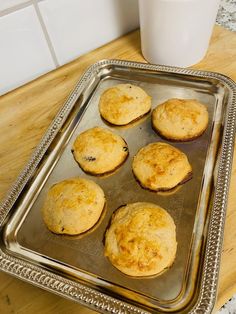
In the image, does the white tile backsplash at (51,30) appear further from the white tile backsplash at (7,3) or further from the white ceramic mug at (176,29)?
the white ceramic mug at (176,29)

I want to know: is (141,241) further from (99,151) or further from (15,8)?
(15,8)

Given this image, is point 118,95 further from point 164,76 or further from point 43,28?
point 43,28

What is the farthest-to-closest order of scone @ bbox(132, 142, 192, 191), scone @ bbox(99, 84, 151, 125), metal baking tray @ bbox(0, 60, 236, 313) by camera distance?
scone @ bbox(99, 84, 151, 125), scone @ bbox(132, 142, 192, 191), metal baking tray @ bbox(0, 60, 236, 313)

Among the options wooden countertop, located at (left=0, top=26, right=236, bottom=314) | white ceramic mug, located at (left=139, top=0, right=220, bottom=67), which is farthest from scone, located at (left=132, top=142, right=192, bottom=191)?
white ceramic mug, located at (left=139, top=0, right=220, bottom=67)

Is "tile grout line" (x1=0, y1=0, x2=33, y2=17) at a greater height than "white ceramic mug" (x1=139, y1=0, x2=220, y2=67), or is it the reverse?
"tile grout line" (x1=0, y1=0, x2=33, y2=17)

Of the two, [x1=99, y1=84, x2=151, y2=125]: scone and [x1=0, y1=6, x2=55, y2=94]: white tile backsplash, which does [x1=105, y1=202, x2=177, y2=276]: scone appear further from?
[x1=0, y1=6, x2=55, y2=94]: white tile backsplash
